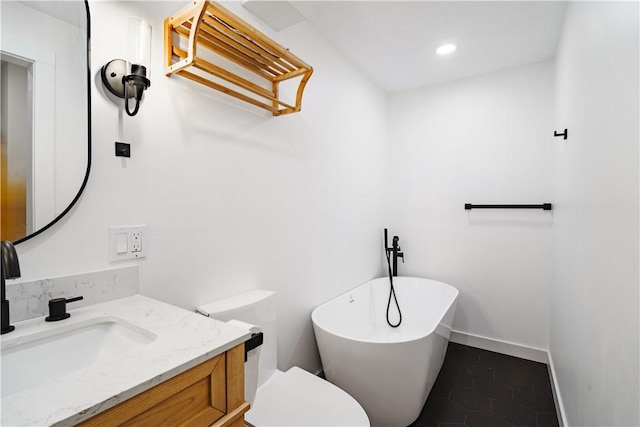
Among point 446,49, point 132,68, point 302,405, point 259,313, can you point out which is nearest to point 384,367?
point 302,405

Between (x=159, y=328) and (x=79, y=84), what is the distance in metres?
0.86

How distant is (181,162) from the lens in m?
1.40

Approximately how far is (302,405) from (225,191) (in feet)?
3.47

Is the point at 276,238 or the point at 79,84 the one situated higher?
the point at 79,84

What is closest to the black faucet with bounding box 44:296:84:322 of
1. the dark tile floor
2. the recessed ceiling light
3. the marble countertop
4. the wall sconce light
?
the marble countertop

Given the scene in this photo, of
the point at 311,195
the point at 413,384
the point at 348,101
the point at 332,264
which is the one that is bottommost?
the point at 413,384

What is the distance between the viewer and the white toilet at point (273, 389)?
4.22ft

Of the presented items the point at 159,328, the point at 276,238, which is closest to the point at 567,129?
the point at 276,238

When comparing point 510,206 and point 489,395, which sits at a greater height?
point 510,206

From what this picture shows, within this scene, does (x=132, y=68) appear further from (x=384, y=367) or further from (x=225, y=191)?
(x=384, y=367)

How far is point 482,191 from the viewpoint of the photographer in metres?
2.93

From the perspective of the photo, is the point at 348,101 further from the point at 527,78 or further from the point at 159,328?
the point at 159,328

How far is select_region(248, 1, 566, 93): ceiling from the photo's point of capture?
1974 millimetres

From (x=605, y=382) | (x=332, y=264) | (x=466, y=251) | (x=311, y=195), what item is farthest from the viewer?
(x=466, y=251)
